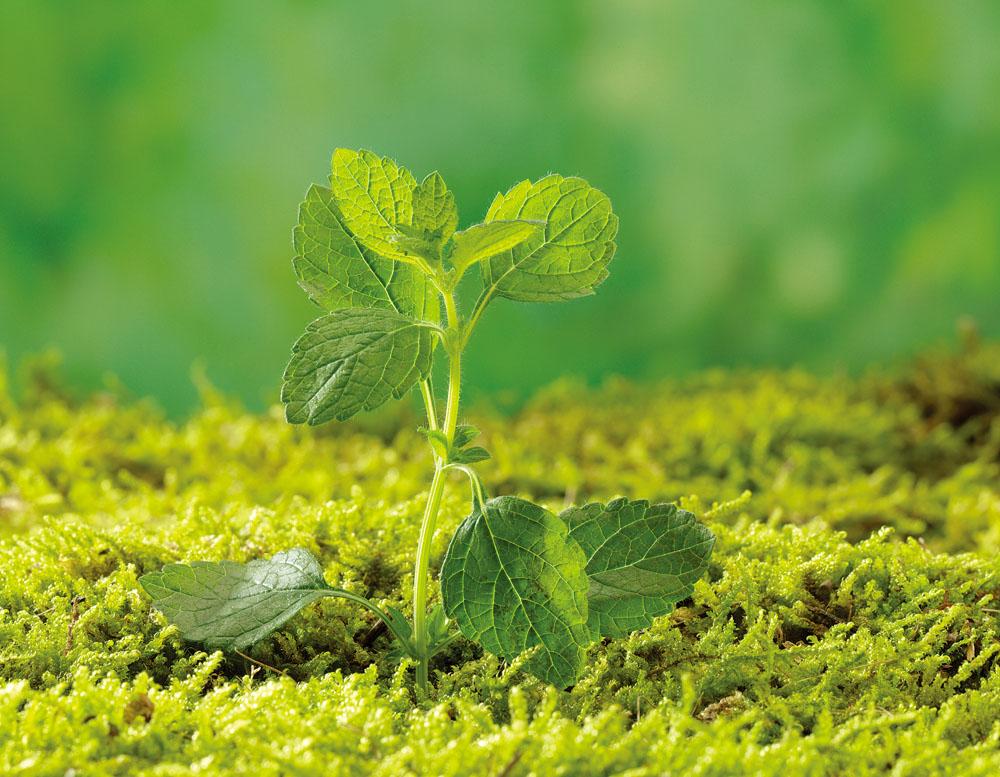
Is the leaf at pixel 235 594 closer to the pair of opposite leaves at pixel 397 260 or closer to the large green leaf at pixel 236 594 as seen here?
the large green leaf at pixel 236 594

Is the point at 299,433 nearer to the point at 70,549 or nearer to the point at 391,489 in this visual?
the point at 391,489

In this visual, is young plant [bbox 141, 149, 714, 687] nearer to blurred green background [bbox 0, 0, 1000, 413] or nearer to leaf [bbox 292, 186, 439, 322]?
leaf [bbox 292, 186, 439, 322]

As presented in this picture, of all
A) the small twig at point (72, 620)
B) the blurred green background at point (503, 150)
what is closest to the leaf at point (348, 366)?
the small twig at point (72, 620)

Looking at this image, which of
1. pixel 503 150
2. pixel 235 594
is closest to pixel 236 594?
pixel 235 594

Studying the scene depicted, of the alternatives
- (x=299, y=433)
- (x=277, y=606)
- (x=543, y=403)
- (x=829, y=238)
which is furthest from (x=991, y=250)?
(x=277, y=606)

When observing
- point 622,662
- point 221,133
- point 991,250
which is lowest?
A: point 622,662

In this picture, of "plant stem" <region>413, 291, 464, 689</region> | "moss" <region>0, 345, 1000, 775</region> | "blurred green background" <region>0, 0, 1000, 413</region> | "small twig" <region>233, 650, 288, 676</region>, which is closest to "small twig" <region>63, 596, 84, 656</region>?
"moss" <region>0, 345, 1000, 775</region>

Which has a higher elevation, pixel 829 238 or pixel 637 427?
pixel 829 238
